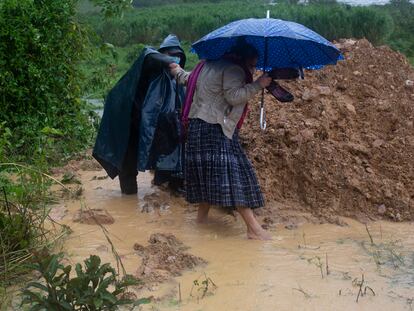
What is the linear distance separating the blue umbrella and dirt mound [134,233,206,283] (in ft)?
4.66

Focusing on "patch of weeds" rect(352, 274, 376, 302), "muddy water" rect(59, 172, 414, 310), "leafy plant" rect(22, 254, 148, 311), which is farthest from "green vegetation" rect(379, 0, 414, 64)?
"leafy plant" rect(22, 254, 148, 311)

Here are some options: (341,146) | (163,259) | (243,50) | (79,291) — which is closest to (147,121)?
(243,50)

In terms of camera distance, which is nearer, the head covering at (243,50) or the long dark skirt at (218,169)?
the head covering at (243,50)

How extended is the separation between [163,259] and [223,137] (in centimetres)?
105

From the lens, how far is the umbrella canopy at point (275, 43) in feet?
14.8

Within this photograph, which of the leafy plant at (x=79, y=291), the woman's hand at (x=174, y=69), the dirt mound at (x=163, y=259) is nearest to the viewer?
the leafy plant at (x=79, y=291)

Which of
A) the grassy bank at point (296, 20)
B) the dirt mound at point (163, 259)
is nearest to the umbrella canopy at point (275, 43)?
the dirt mound at point (163, 259)

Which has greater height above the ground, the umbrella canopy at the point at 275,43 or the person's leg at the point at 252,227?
the umbrella canopy at the point at 275,43

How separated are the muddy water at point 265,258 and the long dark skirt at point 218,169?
1.15 ft

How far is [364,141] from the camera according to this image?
20.8ft

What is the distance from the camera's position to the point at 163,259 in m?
4.53

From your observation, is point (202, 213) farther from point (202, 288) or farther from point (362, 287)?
point (362, 287)

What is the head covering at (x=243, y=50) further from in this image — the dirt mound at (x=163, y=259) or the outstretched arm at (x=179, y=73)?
the dirt mound at (x=163, y=259)

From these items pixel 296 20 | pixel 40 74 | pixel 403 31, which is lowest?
pixel 403 31
